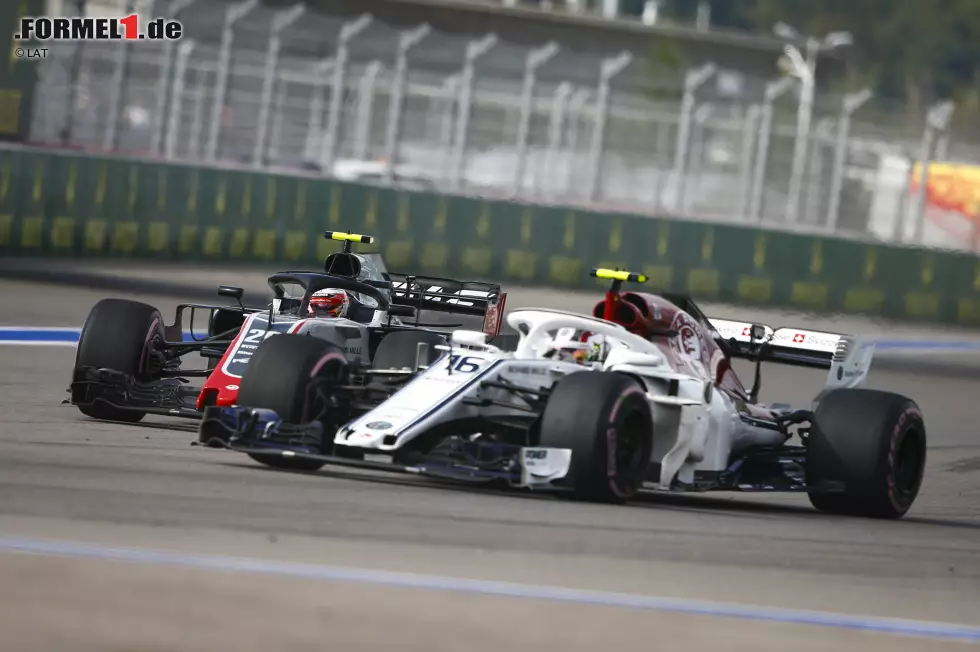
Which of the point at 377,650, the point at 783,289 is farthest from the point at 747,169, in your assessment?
the point at 377,650

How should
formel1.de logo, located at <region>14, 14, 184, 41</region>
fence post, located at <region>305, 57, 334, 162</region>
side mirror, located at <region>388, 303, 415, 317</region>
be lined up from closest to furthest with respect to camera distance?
1. side mirror, located at <region>388, 303, 415, 317</region>
2. formel1.de logo, located at <region>14, 14, 184, 41</region>
3. fence post, located at <region>305, 57, 334, 162</region>

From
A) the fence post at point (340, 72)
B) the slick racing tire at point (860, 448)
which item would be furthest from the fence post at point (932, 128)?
the slick racing tire at point (860, 448)

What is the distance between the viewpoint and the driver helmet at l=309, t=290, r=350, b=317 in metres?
11.7

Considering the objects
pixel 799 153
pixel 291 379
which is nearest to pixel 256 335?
pixel 291 379

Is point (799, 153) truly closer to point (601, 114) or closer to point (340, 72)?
point (601, 114)

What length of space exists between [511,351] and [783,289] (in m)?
16.3

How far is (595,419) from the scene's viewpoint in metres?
8.77

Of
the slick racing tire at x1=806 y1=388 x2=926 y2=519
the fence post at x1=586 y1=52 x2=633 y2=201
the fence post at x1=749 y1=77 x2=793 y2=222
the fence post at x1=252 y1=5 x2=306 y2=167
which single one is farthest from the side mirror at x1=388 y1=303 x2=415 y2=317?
the fence post at x1=749 y1=77 x2=793 y2=222

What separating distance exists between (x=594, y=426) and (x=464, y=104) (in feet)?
57.6

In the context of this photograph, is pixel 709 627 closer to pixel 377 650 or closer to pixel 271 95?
pixel 377 650

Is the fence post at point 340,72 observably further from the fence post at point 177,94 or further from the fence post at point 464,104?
the fence post at point 177,94

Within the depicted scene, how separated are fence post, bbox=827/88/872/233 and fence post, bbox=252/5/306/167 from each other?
7564mm

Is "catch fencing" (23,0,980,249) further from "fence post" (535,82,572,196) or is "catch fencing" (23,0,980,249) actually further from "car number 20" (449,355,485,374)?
"car number 20" (449,355,485,374)

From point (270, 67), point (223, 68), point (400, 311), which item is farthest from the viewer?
point (270, 67)
